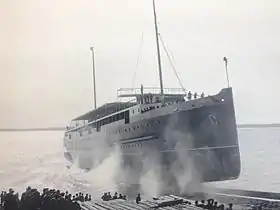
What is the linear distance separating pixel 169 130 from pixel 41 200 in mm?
638

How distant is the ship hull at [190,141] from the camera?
2283 mm

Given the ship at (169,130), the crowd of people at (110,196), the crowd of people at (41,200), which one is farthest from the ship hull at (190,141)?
the crowd of people at (41,200)

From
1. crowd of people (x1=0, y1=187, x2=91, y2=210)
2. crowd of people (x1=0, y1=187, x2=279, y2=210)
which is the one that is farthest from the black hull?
crowd of people (x1=0, y1=187, x2=91, y2=210)

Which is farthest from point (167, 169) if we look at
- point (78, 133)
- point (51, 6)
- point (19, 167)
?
point (51, 6)

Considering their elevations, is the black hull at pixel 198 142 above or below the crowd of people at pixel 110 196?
above

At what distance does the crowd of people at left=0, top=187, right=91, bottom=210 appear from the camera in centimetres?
231

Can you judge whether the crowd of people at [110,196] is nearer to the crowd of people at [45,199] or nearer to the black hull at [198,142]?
the crowd of people at [45,199]

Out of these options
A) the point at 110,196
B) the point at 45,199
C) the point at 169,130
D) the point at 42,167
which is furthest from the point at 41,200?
the point at 169,130

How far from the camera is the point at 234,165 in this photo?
2275 mm

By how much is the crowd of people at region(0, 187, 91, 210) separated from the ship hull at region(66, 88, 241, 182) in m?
0.28

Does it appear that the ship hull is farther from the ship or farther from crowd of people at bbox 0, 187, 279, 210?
crowd of people at bbox 0, 187, 279, 210

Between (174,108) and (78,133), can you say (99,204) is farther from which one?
(174,108)

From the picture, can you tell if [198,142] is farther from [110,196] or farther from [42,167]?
[42,167]

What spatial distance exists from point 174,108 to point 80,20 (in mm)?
600
